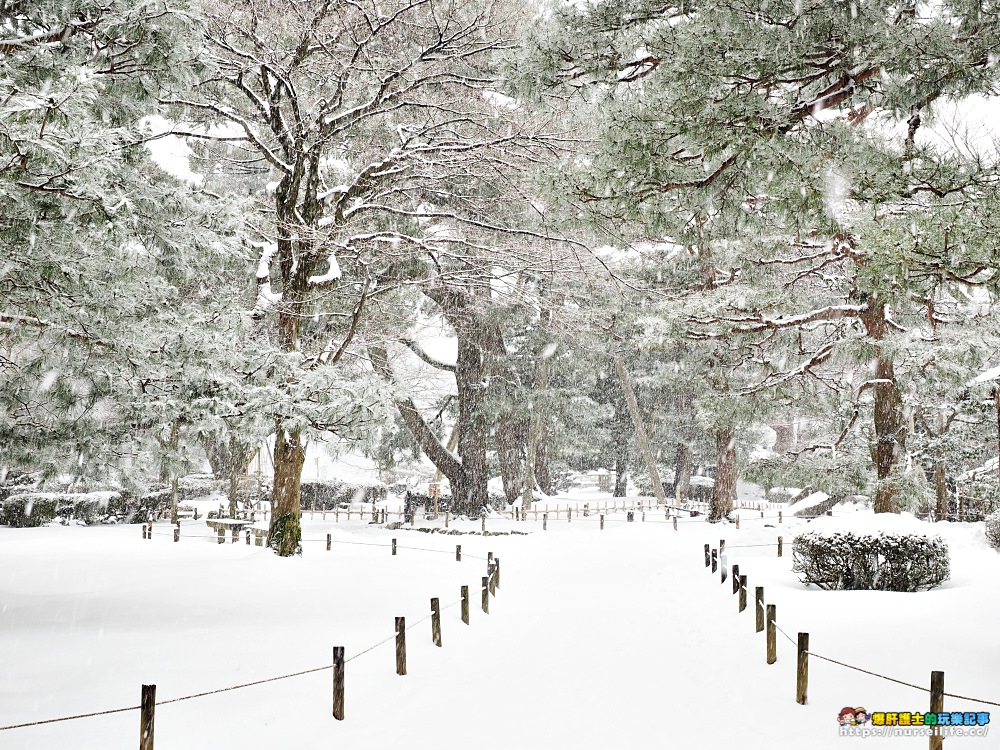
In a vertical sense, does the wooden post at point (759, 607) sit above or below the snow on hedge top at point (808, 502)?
above

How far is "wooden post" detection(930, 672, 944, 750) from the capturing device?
4.82m

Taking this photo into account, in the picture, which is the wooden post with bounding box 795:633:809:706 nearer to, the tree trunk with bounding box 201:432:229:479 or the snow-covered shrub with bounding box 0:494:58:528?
the snow-covered shrub with bounding box 0:494:58:528

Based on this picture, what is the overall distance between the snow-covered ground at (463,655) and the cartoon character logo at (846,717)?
3.2 inches

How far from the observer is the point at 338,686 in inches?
234

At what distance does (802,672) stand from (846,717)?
54 cm

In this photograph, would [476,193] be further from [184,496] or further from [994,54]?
[184,496]

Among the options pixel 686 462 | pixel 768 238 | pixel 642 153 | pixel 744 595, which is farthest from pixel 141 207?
pixel 686 462

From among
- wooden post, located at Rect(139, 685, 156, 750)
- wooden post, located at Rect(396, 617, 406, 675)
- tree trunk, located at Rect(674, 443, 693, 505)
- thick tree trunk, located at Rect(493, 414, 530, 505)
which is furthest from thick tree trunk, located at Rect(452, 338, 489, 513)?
wooden post, located at Rect(139, 685, 156, 750)

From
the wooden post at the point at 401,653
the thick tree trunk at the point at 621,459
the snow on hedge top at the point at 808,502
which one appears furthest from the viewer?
the thick tree trunk at the point at 621,459

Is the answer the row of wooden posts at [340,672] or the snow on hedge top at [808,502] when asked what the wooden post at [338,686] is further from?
the snow on hedge top at [808,502]

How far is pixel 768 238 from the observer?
1445cm

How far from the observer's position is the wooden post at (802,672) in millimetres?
6215

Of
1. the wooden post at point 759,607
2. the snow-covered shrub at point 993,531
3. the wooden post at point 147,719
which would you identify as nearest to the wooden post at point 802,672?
the wooden post at point 759,607

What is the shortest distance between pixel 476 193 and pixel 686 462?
27.4 metres
